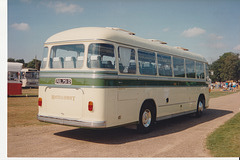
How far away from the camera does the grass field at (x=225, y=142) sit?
6160 mm

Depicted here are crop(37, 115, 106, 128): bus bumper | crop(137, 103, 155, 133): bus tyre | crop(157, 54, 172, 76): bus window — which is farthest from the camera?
crop(157, 54, 172, 76): bus window

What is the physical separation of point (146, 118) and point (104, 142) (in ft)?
6.24

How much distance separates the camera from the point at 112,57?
691 centimetres

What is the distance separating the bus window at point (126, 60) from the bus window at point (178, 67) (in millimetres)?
2951

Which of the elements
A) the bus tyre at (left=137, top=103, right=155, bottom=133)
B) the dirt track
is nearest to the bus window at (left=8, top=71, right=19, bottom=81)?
the dirt track

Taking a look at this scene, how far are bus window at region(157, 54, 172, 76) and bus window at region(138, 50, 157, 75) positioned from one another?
1.27ft

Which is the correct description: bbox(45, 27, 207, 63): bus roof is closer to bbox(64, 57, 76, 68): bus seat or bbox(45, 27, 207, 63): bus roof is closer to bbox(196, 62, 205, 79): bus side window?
bbox(64, 57, 76, 68): bus seat

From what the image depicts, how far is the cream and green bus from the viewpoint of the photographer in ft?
21.5

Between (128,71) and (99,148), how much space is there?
234cm

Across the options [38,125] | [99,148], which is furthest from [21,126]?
[99,148]

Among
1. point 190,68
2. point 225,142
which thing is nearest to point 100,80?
point 225,142

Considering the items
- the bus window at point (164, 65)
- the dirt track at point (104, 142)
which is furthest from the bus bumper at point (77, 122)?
the bus window at point (164, 65)

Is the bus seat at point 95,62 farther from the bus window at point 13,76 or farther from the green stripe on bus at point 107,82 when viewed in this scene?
the bus window at point 13,76

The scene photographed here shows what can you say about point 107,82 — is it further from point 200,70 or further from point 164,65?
point 200,70
